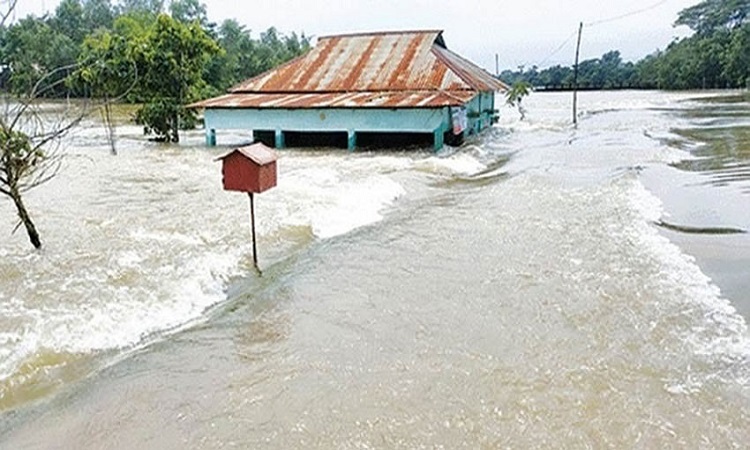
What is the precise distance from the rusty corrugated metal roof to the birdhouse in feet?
43.1

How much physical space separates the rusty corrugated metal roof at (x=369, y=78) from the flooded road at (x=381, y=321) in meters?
9.53

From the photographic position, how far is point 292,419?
4.45m

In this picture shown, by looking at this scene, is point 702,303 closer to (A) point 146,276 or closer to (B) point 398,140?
(A) point 146,276

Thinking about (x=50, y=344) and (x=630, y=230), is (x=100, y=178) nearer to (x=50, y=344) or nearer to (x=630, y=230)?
(x=50, y=344)

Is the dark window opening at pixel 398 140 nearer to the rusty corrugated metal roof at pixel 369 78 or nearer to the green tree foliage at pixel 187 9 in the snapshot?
the rusty corrugated metal roof at pixel 369 78

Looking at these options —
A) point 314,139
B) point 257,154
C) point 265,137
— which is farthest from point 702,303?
point 265,137

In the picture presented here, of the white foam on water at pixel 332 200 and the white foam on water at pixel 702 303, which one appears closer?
the white foam on water at pixel 702 303

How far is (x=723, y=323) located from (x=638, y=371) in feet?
4.81

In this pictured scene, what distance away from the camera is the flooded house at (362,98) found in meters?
21.2

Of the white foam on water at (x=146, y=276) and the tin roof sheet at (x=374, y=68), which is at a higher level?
the tin roof sheet at (x=374, y=68)

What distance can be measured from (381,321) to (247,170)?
2.49 metres

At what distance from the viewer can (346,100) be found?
2200 centimetres

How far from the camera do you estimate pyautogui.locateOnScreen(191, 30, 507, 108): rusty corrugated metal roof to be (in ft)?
71.9

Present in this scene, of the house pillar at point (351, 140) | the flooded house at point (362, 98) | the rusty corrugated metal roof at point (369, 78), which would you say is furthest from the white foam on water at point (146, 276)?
the rusty corrugated metal roof at point (369, 78)
